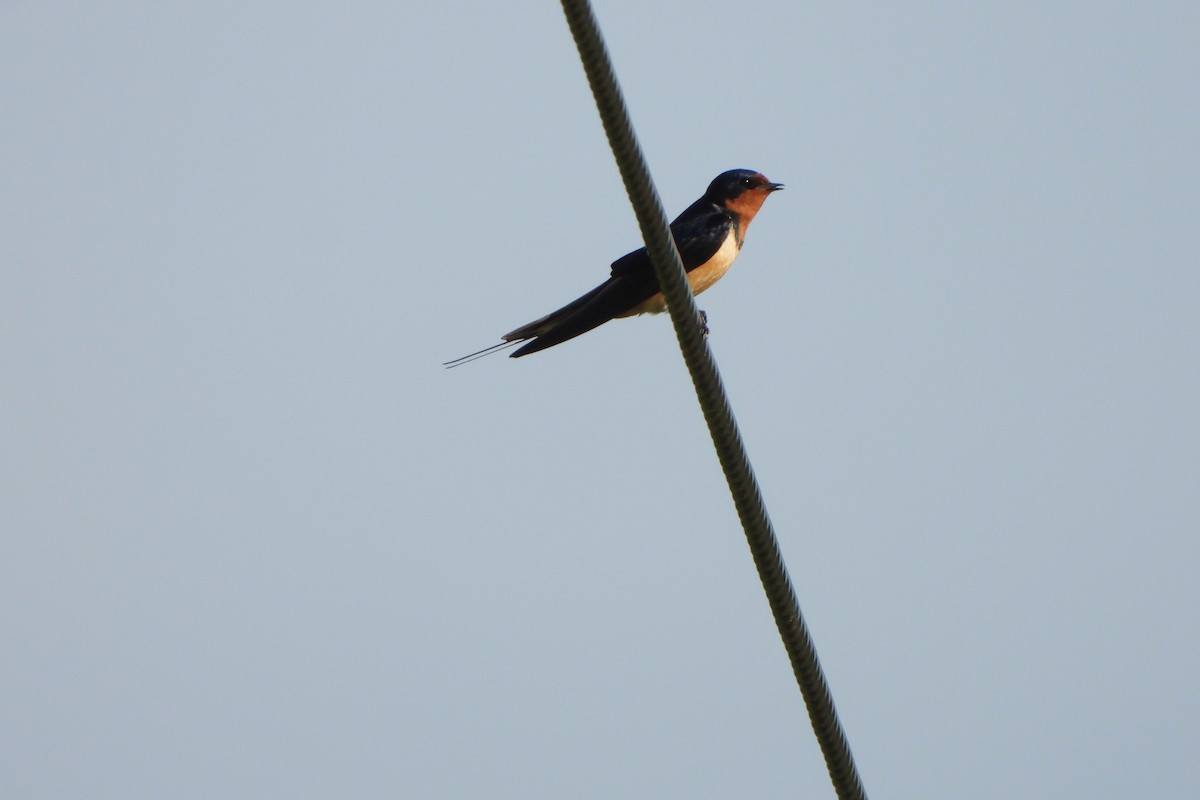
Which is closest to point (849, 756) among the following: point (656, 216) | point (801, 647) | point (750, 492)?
point (801, 647)

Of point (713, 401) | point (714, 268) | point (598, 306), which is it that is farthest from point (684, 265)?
point (713, 401)

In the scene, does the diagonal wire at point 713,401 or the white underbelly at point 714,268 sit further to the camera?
the white underbelly at point 714,268

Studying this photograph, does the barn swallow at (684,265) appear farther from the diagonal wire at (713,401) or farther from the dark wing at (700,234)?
the diagonal wire at (713,401)

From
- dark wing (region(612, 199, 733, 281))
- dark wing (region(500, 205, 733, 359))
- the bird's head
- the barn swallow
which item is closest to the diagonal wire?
the barn swallow

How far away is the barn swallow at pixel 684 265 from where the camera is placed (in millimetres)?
6336

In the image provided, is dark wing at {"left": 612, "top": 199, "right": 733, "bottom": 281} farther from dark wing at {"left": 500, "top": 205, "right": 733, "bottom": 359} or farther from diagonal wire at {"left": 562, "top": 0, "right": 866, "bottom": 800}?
diagonal wire at {"left": 562, "top": 0, "right": 866, "bottom": 800}

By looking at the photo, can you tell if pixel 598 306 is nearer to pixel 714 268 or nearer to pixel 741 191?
pixel 714 268

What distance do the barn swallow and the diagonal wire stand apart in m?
1.65

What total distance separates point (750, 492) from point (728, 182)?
466 cm

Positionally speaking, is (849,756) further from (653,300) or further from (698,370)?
(653,300)

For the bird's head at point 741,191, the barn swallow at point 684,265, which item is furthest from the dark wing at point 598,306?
the bird's head at point 741,191

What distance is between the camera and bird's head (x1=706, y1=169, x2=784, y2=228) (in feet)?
26.7

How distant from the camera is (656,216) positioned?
3.45 metres

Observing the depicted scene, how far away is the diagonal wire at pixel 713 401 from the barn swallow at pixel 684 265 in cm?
165
